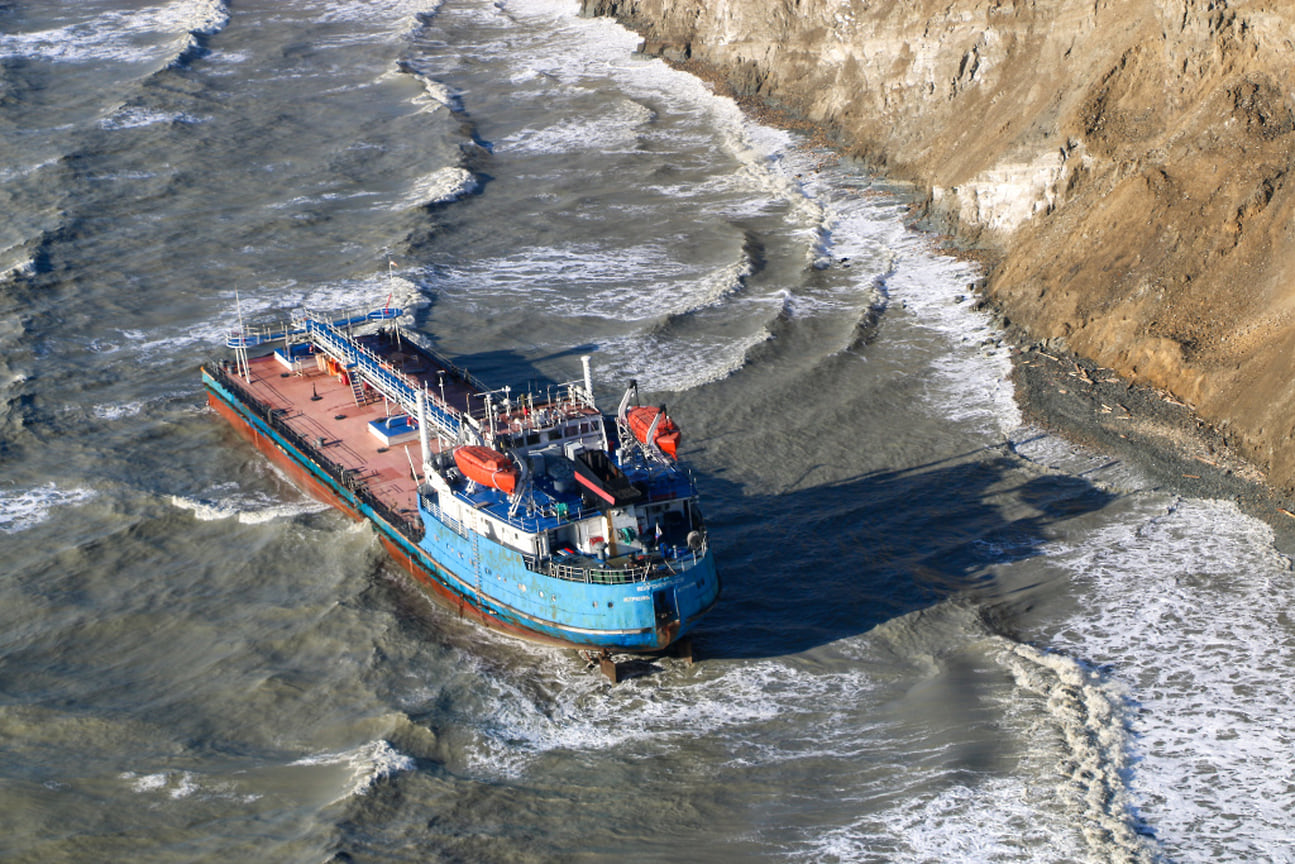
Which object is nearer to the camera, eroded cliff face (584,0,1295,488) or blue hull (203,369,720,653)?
blue hull (203,369,720,653)

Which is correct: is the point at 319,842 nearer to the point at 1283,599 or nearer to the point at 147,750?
the point at 147,750

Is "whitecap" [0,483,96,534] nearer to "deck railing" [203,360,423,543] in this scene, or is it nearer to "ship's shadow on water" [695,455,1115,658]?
"deck railing" [203,360,423,543]

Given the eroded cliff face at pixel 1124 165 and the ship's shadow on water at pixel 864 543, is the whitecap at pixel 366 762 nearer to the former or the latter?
the ship's shadow on water at pixel 864 543

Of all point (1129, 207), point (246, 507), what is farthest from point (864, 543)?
point (1129, 207)

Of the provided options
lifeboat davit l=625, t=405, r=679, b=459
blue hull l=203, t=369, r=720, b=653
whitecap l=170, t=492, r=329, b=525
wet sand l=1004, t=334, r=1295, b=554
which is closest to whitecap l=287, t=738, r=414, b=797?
blue hull l=203, t=369, r=720, b=653

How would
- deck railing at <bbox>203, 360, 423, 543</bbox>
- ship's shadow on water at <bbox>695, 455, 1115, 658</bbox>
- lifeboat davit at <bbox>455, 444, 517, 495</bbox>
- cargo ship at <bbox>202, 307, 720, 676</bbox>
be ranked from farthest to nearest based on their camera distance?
deck railing at <bbox>203, 360, 423, 543</bbox> < ship's shadow on water at <bbox>695, 455, 1115, 658</bbox> < lifeboat davit at <bbox>455, 444, 517, 495</bbox> < cargo ship at <bbox>202, 307, 720, 676</bbox>

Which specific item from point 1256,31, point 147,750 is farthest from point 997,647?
point 1256,31
